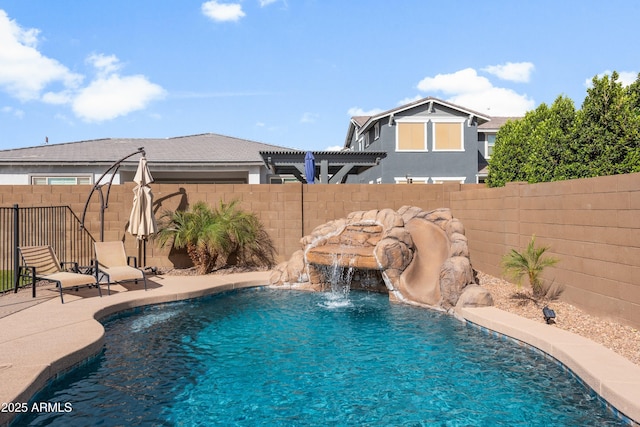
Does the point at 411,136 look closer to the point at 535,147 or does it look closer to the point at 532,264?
the point at 535,147

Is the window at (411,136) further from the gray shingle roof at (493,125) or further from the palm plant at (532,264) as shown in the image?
the palm plant at (532,264)

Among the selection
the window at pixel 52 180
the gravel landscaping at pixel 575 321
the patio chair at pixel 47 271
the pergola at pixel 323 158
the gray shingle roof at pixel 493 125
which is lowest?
the gravel landscaping at pixel 575 321

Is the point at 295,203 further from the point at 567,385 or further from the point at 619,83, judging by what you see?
the point at 567,385

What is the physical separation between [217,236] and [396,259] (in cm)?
481

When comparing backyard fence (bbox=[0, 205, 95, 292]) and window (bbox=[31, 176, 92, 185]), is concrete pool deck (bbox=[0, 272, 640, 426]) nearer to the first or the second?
backyard fence (bbox=[0, 205, 95, 292])

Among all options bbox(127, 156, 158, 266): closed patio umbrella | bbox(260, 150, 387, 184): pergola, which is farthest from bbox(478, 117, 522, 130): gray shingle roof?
bbox(127, 156, 158, 266): closed patio umbrella

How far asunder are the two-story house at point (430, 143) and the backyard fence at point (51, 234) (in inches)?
603

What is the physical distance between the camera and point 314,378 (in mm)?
5789

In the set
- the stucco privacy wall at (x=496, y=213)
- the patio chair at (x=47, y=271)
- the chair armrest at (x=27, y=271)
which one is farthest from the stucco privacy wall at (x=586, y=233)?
the chair armrest at (x=27, y=271)

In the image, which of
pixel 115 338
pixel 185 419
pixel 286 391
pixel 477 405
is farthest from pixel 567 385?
pixel 115 338

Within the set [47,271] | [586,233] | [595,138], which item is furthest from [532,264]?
[47,271]

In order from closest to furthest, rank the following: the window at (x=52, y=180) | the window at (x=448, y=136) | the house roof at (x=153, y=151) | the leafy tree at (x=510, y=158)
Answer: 1. the leafy tree at (x=510, y=158)
2. the window at (x=52, y=180)
3. the house roof at (x=153, y=151)
4. the window at (x=448, y=136)

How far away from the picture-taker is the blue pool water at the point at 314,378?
15.8ft

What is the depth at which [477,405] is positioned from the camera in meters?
5.05
